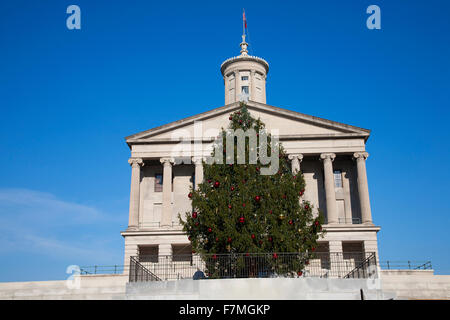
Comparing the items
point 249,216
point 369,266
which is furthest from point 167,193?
point 369,266

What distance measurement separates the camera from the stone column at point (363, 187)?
43.8 m

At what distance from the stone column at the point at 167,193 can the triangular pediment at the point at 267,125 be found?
7.90 feet

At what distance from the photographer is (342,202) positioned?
48062 millimetres

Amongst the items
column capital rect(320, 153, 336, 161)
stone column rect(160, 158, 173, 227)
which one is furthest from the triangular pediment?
stone column rect(160, 158, 173, 227)

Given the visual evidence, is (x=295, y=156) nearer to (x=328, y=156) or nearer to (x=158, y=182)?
(x=328, y=156)

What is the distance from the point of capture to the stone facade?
43.5 meters

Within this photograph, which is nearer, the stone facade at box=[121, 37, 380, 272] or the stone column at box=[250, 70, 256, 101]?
the stone facade at box=[121, 37, 380, 272]

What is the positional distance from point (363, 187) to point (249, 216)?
2603cm

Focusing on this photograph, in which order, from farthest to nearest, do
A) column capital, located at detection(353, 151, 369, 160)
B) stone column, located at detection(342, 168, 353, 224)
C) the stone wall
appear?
stone column, located at detection(342, 168, 353, 224)
column capital, located at detection(353, 151, 369, 160)
the stone wall

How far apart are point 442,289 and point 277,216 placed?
699 inches

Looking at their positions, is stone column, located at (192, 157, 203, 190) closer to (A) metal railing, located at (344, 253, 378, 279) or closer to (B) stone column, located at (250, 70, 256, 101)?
(B) stone column, located at (250, 70, 256, 101)

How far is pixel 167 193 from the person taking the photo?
4575cm
